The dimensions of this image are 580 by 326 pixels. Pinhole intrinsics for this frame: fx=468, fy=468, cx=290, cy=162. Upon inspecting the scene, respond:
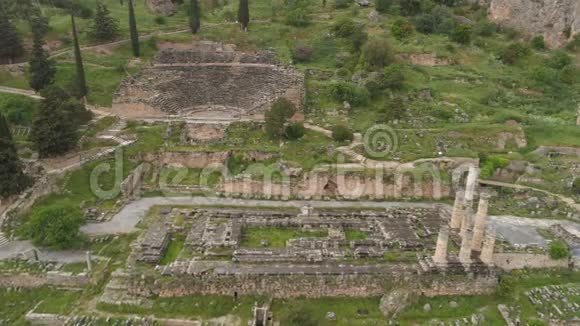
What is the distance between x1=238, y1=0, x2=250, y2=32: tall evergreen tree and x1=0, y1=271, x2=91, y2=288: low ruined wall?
1524 inches

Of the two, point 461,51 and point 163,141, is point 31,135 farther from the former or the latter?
point 461,51

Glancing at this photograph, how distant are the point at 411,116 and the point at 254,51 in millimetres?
20672

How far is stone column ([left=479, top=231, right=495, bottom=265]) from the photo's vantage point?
2395cm

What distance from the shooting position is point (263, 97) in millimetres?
42750

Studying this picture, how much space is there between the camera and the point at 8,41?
1719 inches

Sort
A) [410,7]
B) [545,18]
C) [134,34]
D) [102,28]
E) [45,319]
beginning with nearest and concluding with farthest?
[45,319]
[134,34]
[102,28]
[545,18]
[410,7]

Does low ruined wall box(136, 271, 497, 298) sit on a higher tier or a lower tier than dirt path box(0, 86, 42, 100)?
lower

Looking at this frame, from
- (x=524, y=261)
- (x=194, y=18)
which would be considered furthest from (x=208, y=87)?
(x=524, y=261)

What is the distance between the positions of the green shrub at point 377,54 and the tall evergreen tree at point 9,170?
32.8 m

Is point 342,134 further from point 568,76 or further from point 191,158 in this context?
point 568,76

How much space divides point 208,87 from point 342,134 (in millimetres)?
15046

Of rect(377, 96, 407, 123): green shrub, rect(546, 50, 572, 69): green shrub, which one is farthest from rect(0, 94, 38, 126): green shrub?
rect(546, 50, 572, 69): green shrub

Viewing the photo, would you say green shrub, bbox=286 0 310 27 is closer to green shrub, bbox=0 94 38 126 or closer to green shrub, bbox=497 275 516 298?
green shrub, bbox=0 94 38 126
